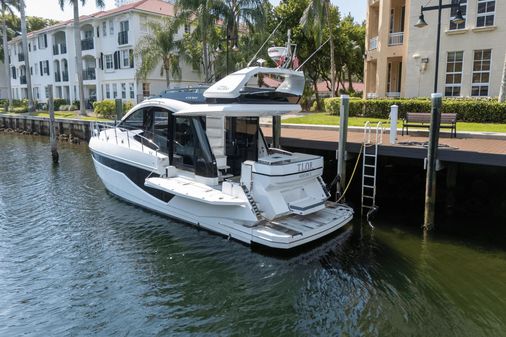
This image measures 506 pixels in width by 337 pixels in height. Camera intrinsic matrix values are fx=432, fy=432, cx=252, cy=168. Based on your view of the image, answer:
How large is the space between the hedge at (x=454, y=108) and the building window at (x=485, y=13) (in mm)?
4274

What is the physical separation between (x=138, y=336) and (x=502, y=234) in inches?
355

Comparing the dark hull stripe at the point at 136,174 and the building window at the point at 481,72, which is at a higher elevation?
the building window at the point at 481,72

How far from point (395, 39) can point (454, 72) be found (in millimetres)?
4381

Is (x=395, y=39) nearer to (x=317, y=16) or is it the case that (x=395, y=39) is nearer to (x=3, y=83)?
(x=317, y=16)

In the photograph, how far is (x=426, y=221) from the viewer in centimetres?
1092

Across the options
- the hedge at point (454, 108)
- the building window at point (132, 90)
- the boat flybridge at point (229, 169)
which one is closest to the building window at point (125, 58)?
the building window at point (132, 90)

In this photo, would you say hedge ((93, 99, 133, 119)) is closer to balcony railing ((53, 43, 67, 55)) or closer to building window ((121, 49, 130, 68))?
building window ((121, 49, 130, 68))

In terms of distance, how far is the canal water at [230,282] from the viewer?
23.1ft

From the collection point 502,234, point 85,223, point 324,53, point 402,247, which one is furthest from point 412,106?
point 324,53

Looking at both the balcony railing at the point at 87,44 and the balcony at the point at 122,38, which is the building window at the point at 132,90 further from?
the balcony railing at the point at 87,44

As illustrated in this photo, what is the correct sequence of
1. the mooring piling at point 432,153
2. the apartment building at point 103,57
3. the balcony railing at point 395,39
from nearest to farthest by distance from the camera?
the mooring piling at point 432,153 → the balcony railing at point 395,39 → the apartment building at point 103,57

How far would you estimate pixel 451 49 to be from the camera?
21.7 m

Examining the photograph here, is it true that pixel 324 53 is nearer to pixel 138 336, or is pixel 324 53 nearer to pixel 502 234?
pixel 502 234

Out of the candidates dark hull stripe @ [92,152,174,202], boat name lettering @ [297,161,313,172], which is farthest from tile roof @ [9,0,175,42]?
boat name lettering @ [297,161,313,172]
